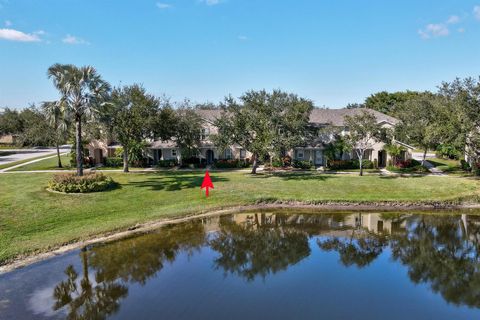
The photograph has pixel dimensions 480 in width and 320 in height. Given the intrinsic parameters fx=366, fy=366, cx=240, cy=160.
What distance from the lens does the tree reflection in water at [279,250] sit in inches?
553

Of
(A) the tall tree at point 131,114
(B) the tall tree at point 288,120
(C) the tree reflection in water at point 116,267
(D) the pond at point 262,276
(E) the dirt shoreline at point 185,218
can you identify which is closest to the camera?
(D) the pond at point 262,276

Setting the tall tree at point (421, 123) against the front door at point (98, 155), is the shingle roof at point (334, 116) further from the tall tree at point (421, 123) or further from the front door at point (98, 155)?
the front door at point (98, 155)

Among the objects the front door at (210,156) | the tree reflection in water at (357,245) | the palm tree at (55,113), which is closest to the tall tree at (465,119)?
the tree reflection in water at (357,245)

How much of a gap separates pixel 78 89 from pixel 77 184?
23.5ft

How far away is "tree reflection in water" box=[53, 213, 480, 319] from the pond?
0.17 feet

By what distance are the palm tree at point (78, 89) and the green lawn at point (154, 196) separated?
17.0 ft

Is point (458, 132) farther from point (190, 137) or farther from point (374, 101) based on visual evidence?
point (374, 101)

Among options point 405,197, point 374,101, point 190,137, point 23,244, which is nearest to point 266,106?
point 190,137

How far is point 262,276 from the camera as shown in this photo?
50.1 feet

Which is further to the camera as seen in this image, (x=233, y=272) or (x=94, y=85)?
(x=94, y=85)

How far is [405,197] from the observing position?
27859mm

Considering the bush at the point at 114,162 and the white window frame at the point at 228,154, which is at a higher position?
the white window frame at the point at 228,154

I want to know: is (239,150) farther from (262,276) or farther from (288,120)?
(262,276)

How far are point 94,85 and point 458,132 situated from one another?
1221 inches
